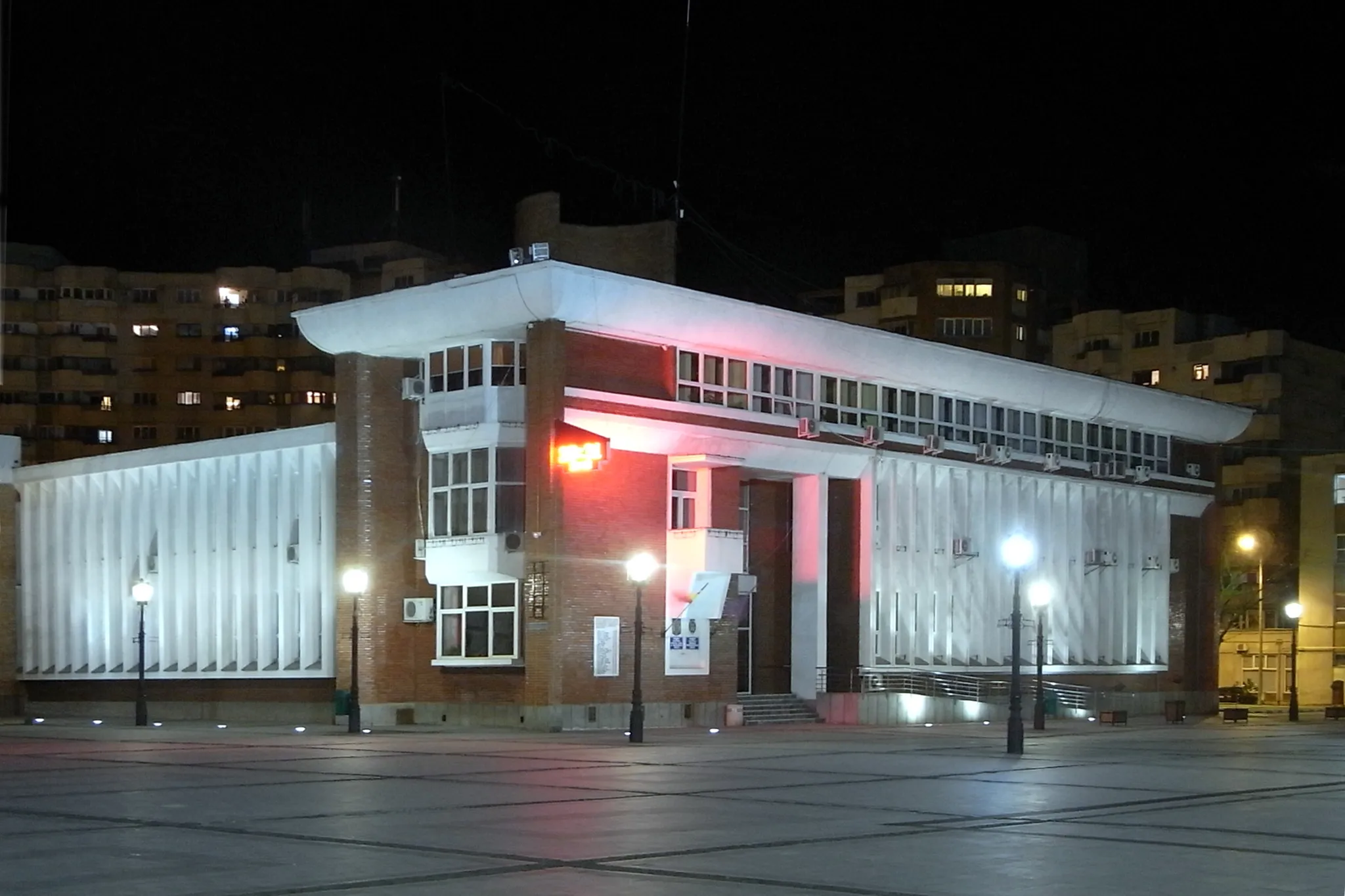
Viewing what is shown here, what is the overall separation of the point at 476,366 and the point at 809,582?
39.5 ft

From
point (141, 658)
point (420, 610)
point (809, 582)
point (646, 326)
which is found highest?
point (646, 326)

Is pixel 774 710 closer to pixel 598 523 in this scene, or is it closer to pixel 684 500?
pixel 684 500

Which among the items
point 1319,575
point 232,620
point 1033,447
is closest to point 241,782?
point 232,620

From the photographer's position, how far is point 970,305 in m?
123

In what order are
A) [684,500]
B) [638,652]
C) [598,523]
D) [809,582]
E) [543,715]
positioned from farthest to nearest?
[809,582], [684,500], [598,523], [543,715], [638,652]

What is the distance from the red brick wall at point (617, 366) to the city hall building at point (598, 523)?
3.7 inches

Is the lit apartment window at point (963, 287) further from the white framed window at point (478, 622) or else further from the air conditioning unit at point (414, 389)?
the white framed window at point (478, 622)

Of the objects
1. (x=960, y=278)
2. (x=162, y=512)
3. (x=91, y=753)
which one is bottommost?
(x=91, y=753)

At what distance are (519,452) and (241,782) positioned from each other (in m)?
19.5

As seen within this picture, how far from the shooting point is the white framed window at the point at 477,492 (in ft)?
142

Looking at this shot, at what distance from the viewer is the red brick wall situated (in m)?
42.0

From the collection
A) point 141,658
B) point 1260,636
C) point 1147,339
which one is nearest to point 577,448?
point 141,658

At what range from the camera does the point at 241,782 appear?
80.4 feet

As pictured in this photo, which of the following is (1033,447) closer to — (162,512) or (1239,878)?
(162,512)
